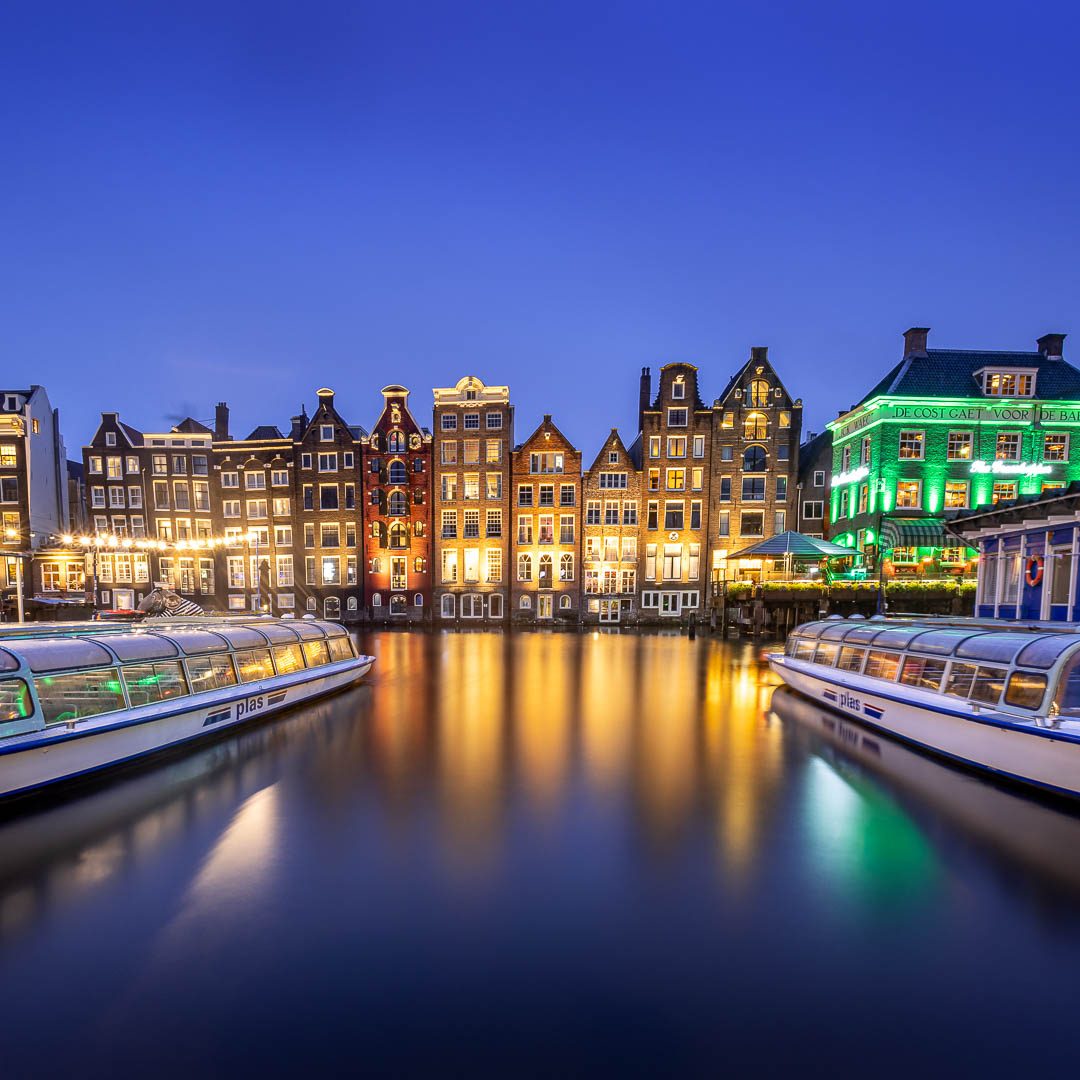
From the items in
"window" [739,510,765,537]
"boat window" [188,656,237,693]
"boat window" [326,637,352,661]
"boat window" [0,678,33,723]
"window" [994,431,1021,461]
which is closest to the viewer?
"boat window" [0,678,33,723]

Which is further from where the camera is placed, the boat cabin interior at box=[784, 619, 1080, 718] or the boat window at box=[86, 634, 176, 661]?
the boat window at box=[86, 634, 176, 661]

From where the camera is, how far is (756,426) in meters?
34.8

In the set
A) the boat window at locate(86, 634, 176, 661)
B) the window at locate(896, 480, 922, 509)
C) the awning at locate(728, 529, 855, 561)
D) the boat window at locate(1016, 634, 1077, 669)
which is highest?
the window at locate(896, 480, 922, 509)

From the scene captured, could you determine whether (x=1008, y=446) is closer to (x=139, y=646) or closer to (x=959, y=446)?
(x=959, y=446)

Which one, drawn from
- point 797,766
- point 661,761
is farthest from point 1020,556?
point 661,761

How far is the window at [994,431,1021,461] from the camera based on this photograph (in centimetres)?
3069

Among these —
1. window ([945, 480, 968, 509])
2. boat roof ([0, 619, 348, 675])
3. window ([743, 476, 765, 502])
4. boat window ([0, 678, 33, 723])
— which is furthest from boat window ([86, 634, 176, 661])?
window ([945, 480, 968, 509])

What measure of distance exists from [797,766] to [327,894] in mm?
7989

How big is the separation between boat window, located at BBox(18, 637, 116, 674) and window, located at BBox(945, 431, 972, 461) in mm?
40455

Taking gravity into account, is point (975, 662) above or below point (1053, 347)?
below

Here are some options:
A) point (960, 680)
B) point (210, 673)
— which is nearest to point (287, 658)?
point (210, 673)

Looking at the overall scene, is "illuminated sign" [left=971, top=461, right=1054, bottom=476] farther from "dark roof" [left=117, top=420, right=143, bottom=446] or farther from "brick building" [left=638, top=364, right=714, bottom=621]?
"dark roof" [left=117, top=420, right=143, bottom=446]

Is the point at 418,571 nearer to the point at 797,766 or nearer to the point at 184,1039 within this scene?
the point at 797,766

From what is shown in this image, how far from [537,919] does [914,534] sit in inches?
1314
